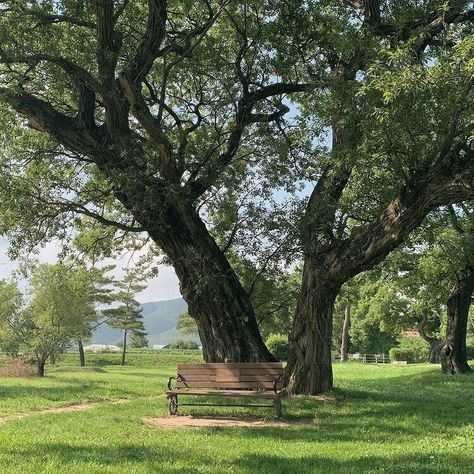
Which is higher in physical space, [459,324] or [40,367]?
[459,324]

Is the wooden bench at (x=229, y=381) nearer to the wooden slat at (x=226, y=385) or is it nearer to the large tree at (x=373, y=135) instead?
the wooden slat at (x=226, y=385)

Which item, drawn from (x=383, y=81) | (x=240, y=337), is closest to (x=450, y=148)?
(x=383, y=81)

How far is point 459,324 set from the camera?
22.7 m

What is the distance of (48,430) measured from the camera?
8133 millimetres

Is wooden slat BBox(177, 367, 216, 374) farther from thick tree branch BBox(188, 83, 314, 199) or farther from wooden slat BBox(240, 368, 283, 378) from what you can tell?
thick tree branch BBox(188, 83, 314, 199)

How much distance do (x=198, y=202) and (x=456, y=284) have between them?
43.6 ft

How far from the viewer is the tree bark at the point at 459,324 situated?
22.6 metres

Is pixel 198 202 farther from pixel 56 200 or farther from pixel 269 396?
pixel 269 396

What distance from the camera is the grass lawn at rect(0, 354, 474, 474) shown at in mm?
5758

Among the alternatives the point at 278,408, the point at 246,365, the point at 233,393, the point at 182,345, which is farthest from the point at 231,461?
the point at 182,345

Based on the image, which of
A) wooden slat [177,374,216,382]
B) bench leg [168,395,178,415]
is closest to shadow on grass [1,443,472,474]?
bench leg [168,395,178,415]

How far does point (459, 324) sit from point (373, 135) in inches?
611

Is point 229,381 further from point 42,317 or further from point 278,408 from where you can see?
point 42,317

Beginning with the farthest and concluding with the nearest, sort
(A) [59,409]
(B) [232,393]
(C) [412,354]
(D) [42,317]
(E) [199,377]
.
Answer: (C) [412,354] < (D) [42,317] < (A) [59,409] < (E) [199,377] < (B) [232,393]
